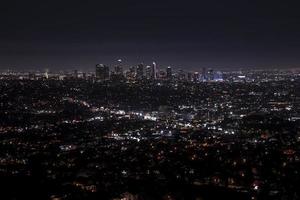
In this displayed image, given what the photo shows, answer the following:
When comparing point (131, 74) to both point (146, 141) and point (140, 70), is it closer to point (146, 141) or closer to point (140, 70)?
point (140, 70)

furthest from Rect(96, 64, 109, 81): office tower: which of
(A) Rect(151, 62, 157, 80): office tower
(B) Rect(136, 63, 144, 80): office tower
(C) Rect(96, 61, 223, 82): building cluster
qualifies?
(A) Rect(151, 62, 157, 80): office tower

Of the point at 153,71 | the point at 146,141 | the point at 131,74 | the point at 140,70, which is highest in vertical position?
the point at 140,70

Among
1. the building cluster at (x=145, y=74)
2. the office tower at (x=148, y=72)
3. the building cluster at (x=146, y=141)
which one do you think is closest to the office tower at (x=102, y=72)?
the building cluster at (x=145, y=74)

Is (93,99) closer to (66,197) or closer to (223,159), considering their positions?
(223,159)

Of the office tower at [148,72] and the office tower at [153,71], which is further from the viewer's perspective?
the office tower at [148,72]

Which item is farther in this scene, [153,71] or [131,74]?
[153,71]

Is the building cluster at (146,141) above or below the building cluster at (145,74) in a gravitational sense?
below

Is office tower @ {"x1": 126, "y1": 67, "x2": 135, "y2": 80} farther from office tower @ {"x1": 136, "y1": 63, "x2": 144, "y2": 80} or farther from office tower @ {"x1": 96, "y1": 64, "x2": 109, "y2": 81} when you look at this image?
office tower @ {"x1": 96, "y1": 64, "x2": 109, "y2": 81}

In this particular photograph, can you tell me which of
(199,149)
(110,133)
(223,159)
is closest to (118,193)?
(223,159)

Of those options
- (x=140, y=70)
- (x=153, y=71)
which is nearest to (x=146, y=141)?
(x=153, y=71)

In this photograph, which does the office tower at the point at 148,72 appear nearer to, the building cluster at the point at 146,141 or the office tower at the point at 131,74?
the office tower at the point at 131,74

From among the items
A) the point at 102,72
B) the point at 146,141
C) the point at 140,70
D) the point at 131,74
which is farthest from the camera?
the point at 140,70
